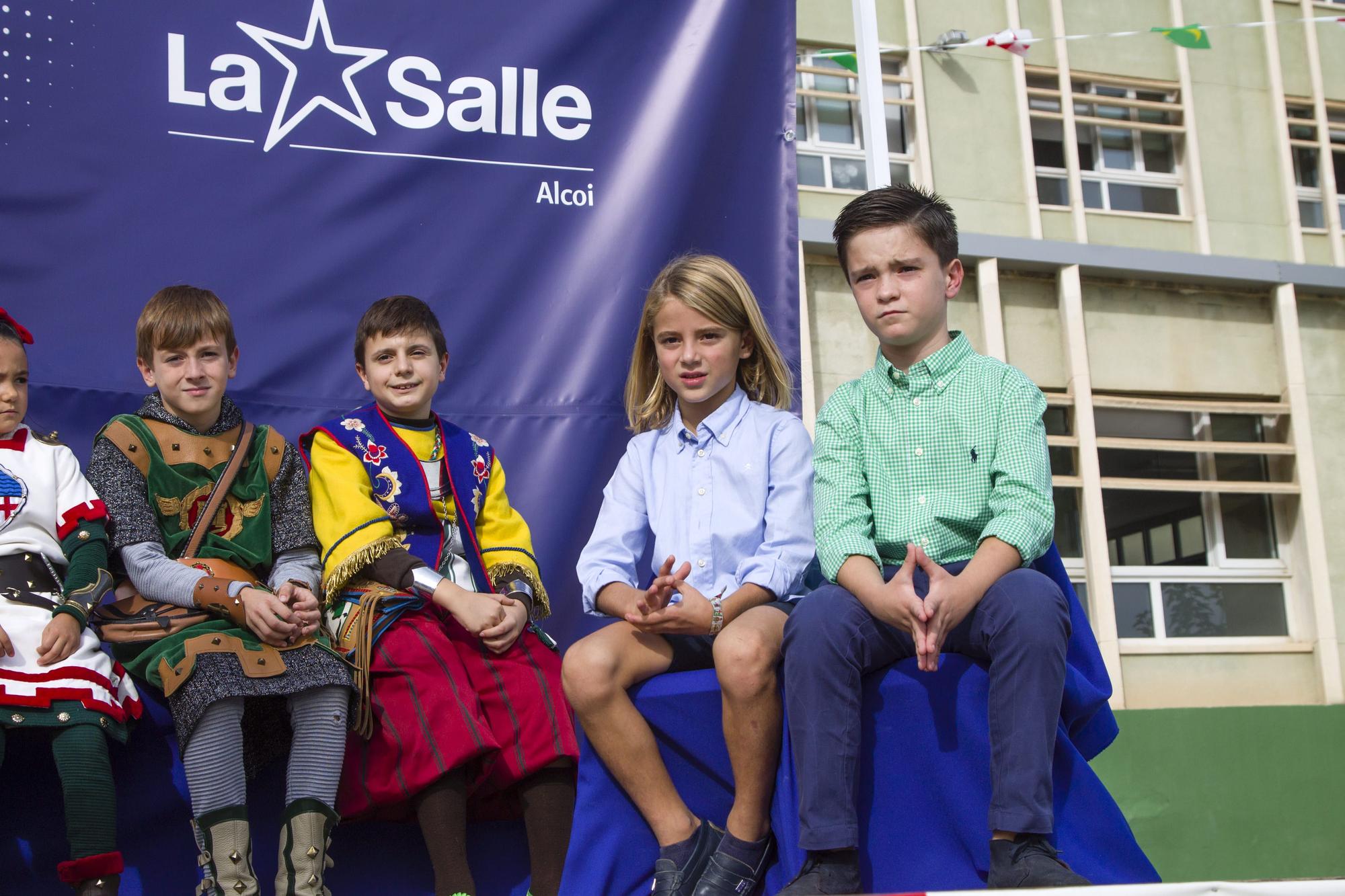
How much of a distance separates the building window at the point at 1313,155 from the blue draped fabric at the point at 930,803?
22.5ft

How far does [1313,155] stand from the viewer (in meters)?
7.74

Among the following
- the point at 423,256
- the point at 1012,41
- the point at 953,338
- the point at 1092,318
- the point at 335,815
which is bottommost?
the point at 335,815

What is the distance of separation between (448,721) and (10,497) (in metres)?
0.82

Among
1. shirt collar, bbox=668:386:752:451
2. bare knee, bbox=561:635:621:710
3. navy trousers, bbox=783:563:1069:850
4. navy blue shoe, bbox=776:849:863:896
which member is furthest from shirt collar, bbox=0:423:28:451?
navy blue shoe, bbox=776:849:863:896

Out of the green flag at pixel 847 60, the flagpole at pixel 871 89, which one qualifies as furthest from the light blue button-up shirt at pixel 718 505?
the green flag at pixel 847 60

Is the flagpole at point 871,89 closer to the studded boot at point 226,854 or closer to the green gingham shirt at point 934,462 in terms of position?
the green gingham shirt at point 934,462

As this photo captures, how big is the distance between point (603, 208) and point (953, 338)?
1094 millimetres

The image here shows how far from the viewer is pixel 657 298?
232 centimetres

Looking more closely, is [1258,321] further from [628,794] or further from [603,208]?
[628,794]

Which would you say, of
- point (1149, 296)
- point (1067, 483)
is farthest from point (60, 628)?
point (1149, 296)

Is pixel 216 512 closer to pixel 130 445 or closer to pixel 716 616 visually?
pixel 130 445

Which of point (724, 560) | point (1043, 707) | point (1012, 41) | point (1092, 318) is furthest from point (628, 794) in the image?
point (1092, 318)

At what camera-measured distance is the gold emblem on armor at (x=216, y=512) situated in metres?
2.16

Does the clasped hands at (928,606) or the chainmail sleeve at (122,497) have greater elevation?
the chainmail sleeve at (122,497)
